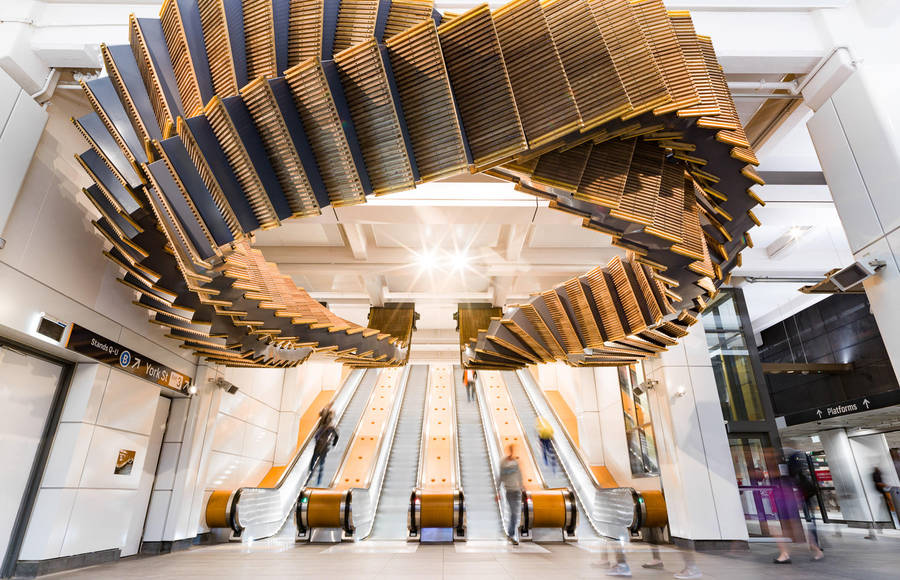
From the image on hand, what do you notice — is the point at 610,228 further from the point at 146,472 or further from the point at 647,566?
the point at 146,472

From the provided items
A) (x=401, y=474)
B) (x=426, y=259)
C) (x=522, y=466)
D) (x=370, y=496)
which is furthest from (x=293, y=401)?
(x=522, y=466)

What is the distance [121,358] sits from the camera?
5977mm

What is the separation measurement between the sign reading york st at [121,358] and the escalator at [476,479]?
5.62m

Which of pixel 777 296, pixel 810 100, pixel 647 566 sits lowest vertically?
pixel 647 566

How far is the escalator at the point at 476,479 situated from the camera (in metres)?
8.33

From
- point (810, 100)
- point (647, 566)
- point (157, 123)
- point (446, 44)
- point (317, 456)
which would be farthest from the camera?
point (317, 456)

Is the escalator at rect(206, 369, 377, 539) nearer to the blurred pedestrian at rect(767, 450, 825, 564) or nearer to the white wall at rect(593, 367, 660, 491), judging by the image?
the white wall at rect(593, 367, 660, 491)

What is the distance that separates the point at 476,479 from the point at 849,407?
1042cm

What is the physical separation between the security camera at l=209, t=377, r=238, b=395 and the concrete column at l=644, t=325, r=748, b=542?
8225 mm

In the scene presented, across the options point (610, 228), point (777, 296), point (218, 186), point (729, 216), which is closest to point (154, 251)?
point (218, 186)

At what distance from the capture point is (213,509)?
329 inches

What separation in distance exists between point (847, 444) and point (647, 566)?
44.8 ft

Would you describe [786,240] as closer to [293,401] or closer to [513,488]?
[513,488]

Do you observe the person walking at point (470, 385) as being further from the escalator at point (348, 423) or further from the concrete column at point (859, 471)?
the concrete column at point (859, 471)
